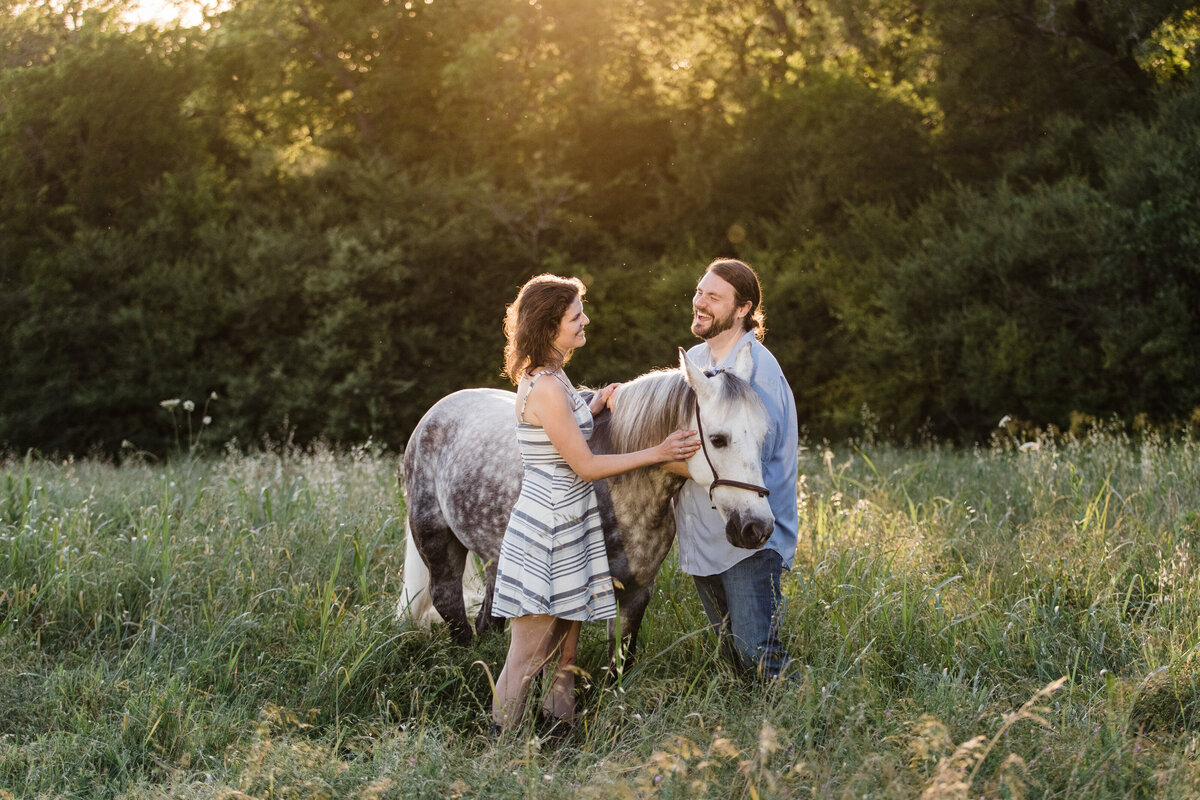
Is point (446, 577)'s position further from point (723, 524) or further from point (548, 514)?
point (723, 524)

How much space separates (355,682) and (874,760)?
2.23 m

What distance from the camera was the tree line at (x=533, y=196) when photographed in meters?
13.4

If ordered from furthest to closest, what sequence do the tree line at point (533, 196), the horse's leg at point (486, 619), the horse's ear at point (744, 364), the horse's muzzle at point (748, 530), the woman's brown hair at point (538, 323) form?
the tree line at point (533, 196) → the horse's leg at point (486, 619) → the woman's brown hair at point (538, 323) → the horse's ear at point (744, 364) → the horse's muzzle at point (748, 530)

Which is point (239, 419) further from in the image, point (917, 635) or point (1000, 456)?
point (917, 635)

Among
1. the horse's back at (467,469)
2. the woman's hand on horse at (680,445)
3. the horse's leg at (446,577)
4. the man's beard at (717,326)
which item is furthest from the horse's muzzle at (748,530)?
the horse's leg at (446,577)

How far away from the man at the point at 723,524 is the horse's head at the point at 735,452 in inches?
7.9

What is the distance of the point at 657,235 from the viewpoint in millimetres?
17422

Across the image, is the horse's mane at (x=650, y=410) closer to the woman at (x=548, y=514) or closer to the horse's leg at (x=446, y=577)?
the woman at (x=548, y=514)

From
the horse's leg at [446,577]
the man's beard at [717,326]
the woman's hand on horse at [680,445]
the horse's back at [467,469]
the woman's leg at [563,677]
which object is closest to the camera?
the woman's hand on horse at [680,445]

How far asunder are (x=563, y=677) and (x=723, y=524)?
0.84 metres

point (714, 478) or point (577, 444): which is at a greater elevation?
point (577, 444)

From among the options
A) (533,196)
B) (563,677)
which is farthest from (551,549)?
(533,196)

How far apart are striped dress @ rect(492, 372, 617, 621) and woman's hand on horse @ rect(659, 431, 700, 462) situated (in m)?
0.39

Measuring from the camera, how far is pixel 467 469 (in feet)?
14.3
